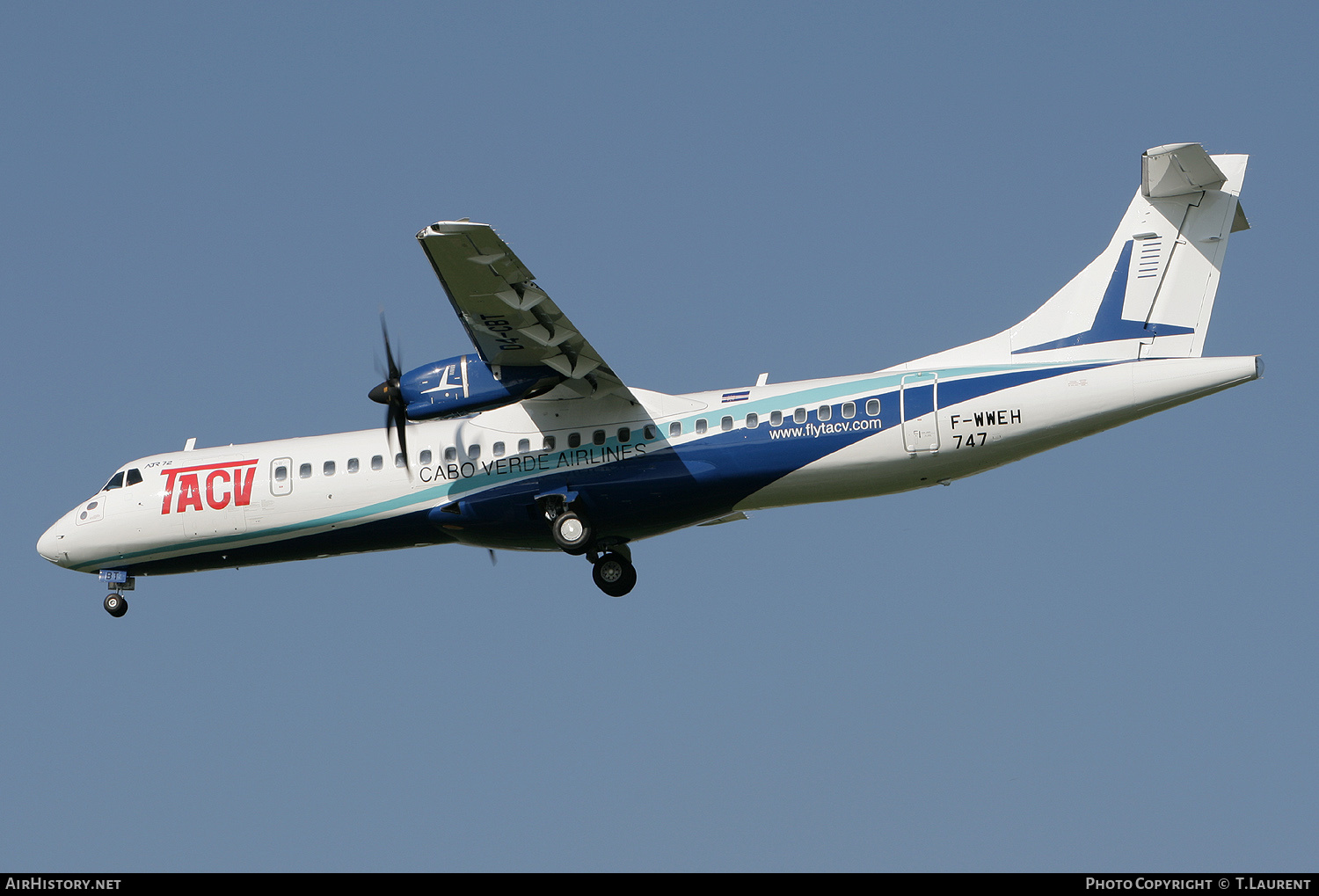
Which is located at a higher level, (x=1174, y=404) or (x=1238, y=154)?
(x=1238, y=154)

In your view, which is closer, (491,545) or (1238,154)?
(1238,154)

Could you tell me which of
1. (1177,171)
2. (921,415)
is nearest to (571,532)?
(921,415)

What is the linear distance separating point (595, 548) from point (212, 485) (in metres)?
6.75

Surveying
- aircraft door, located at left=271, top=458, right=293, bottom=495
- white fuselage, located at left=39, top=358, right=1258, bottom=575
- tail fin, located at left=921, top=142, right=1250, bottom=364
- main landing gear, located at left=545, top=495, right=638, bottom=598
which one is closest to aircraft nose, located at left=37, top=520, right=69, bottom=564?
white fuselage, located at left=39, top=358, right=1258, bottom=575

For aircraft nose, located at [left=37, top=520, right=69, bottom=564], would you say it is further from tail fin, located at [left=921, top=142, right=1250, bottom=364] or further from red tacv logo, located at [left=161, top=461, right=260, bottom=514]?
tail fin, located at [left=921, top=142, right=1250, bottom=364]

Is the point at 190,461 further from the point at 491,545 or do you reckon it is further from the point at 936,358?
the point at 936,358

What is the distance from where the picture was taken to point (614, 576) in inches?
966

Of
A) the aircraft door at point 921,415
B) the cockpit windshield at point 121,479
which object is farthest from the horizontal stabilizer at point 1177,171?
the cockpit windshield at point 121,479

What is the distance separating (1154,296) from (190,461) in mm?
16419

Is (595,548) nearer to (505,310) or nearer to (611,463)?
(611,463)

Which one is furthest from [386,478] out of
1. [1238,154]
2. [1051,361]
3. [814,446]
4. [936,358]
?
[1238,154]

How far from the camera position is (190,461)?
25.3 m

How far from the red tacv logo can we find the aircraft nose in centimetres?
223

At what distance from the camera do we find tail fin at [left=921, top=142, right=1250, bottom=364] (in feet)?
70.9
